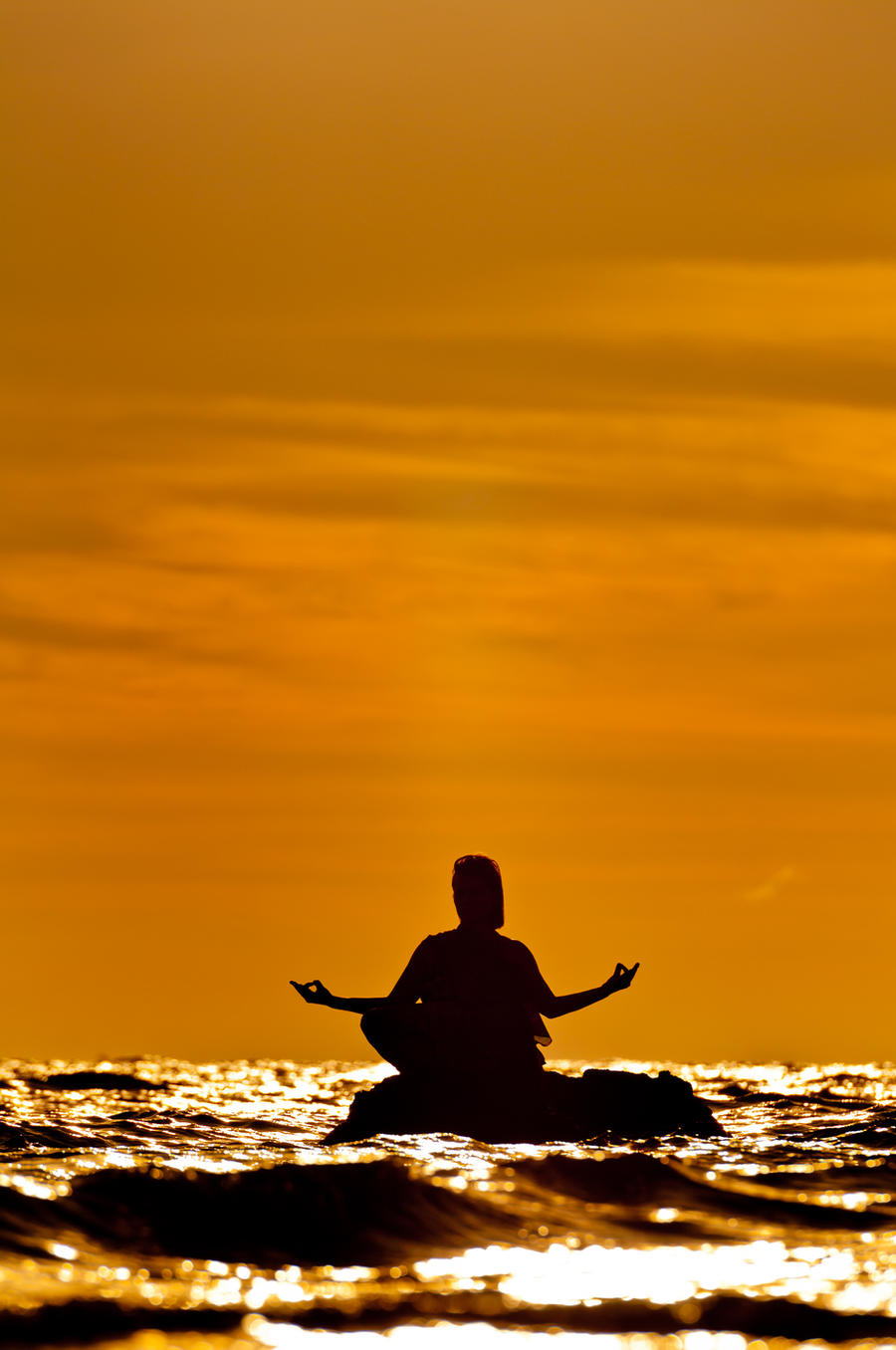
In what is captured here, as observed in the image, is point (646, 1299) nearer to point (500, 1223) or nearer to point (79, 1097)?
point (500, 1223)

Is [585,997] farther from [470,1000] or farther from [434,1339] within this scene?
[434,1339]

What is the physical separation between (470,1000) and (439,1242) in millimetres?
5936

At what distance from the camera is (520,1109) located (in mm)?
14930

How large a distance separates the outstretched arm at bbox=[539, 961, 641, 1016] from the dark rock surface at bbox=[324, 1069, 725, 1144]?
53cm

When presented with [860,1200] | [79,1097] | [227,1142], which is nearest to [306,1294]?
[860,1200]

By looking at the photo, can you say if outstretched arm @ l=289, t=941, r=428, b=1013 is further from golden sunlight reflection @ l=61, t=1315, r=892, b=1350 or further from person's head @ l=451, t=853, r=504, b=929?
golden sunlight reflection @ l=61, t=1315, r=892, b=1350

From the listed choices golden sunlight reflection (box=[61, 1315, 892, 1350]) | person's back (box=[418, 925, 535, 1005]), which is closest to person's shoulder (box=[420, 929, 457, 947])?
person's back (box=[418, 925, 535, 1005])

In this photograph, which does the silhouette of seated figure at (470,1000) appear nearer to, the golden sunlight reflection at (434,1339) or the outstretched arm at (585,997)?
the outstretched arm at (585,997)

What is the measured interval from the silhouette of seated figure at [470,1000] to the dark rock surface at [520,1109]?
0.45ft

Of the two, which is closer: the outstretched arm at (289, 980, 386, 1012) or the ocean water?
the ocean water

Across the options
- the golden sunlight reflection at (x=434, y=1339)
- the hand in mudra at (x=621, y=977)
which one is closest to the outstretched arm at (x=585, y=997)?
the hand in mudra at (x=621, y=977)

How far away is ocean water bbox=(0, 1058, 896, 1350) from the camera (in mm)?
7320

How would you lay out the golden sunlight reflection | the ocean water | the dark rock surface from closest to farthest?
1. the golden sunlight reflection
2. the ocean water
3. the dark rock surface

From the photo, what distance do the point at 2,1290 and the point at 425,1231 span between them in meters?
2.55
